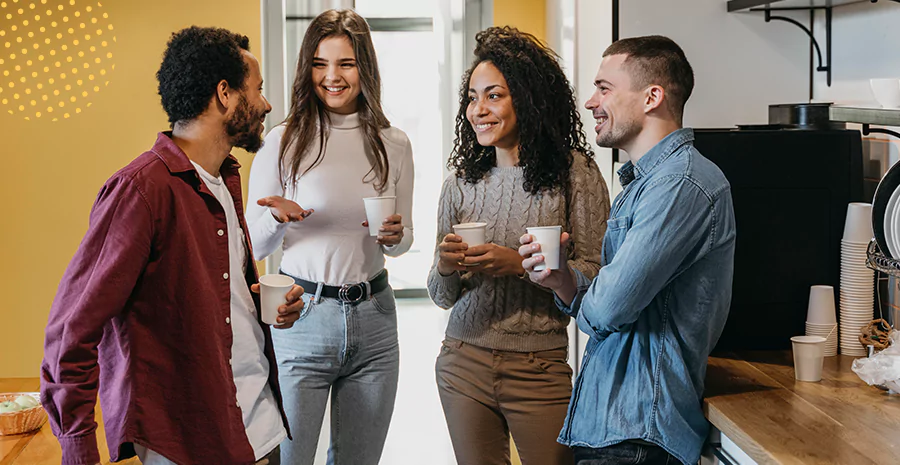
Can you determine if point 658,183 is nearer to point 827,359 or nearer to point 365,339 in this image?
point 827,359

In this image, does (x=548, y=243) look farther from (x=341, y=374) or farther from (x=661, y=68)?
(x=341, y=374)

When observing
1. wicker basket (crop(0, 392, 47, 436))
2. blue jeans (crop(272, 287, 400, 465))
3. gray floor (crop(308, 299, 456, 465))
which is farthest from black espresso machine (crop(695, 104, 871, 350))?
wicker basket (crop(0, 392, 47, 436))

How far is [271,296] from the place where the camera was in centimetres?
168

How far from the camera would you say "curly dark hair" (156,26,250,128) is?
1573 millimetres

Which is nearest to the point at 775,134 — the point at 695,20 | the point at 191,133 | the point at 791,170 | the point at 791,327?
the point at 791,170

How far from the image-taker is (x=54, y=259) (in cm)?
426

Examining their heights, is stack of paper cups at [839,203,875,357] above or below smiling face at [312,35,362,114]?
below

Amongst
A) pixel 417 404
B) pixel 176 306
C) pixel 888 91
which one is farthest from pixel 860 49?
pixel 417 404

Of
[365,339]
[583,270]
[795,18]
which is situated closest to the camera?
[583,270]

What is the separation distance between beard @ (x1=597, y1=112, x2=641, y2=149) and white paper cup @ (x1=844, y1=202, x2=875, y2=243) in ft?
2.17

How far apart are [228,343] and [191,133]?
416mm

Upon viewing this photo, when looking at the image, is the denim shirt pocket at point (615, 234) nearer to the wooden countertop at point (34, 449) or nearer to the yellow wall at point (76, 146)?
the wooden countertop at point (34, 449)

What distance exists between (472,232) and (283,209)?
0.50m

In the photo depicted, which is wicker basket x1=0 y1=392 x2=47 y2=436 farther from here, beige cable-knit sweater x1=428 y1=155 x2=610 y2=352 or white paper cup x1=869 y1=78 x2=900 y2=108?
white paper cup x1=869 y1=78 x2=900 y2=108
